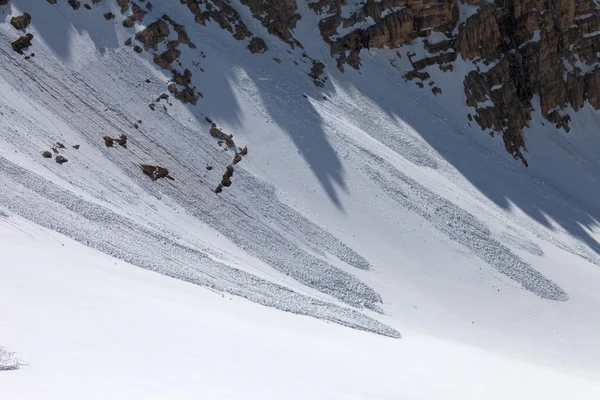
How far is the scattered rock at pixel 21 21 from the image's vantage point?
3697 cm

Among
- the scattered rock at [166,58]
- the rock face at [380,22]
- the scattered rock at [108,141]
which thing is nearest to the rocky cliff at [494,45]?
the rock face at [380,22]

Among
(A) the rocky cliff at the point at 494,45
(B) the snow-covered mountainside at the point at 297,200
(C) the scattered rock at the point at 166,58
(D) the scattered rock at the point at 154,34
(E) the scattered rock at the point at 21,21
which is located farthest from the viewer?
(A) the rocky cliff at the point at 494,45

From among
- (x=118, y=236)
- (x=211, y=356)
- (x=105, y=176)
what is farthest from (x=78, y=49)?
(x=211, y=356)

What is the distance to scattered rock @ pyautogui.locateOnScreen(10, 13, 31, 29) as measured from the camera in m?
37.0

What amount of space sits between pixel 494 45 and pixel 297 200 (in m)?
27.9

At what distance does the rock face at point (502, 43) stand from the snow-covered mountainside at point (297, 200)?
182mm

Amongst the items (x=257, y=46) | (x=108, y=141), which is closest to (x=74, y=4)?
(x=108, y=141)

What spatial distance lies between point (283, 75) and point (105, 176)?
17.0 metres

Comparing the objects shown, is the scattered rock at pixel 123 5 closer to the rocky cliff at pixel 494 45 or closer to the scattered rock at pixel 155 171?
the rocky cliff at pixel 494 45

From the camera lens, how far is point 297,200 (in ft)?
117

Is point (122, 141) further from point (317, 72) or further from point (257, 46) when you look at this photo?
point (317, 72)

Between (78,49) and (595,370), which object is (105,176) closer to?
(78,49)

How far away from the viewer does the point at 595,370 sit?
29141mm

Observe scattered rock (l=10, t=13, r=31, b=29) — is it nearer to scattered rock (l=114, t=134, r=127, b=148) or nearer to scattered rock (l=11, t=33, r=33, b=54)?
scattered rock (l=11, t=33, r=33, b=54)
